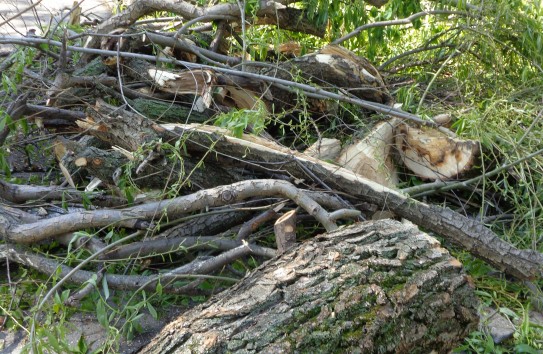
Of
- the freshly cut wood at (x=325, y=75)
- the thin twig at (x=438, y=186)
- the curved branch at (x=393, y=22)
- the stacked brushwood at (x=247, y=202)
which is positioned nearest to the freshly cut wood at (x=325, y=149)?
the stacked brushwood at (x=247, y=202)

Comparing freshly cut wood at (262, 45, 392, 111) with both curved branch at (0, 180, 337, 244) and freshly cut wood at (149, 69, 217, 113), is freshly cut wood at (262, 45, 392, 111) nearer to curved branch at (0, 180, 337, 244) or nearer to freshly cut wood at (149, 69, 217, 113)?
freshly cut wood at (149, 69, 217, 113)

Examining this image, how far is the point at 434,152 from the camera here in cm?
356

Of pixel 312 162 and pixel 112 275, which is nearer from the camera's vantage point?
pixel 112 275

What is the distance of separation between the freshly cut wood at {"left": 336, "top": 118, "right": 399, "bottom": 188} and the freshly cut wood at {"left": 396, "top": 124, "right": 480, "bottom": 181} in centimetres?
9

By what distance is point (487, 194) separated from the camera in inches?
143

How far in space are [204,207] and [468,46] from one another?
2070 mm

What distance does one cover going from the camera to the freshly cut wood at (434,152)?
11.4 feet

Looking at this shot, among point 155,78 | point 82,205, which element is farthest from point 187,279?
point 155,78

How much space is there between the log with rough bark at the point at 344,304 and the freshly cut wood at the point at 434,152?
3.10 feet

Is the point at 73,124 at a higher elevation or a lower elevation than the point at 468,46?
lower

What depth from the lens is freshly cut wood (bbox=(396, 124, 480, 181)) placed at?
3488 millimetres

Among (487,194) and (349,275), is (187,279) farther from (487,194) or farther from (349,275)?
(487,194)

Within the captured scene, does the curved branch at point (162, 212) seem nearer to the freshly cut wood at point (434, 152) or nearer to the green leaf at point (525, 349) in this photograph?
the freshly cut wood at point (434, 152)

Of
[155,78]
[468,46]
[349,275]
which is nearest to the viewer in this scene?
[349,275]
